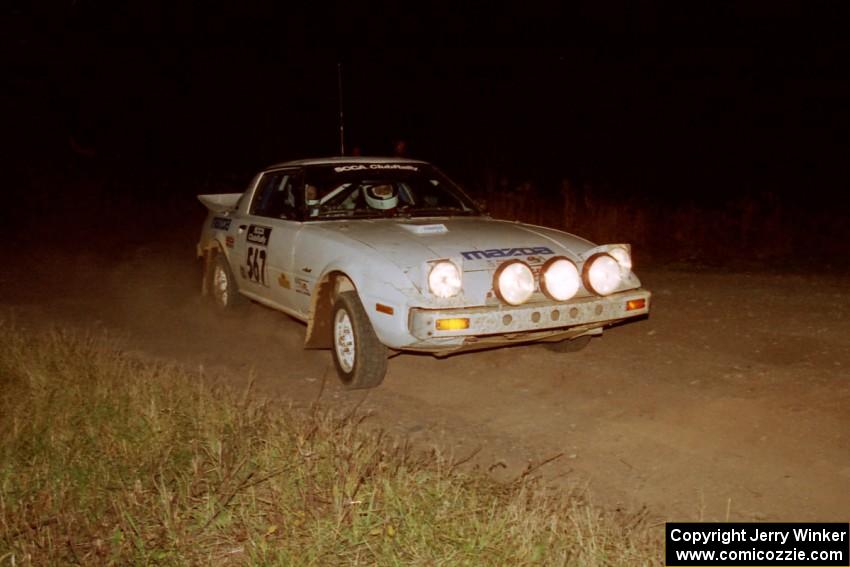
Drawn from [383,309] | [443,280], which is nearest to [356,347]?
[383,309]

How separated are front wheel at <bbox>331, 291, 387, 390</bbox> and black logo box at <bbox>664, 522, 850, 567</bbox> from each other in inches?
95.9

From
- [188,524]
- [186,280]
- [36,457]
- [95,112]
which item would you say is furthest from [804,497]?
[95,112]

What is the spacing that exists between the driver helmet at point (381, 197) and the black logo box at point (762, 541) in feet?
12.3

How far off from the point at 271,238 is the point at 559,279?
97.7 inches

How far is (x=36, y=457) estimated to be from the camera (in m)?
4.31

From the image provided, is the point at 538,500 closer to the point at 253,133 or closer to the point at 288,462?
the point at 288,462

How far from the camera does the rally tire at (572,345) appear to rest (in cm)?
645

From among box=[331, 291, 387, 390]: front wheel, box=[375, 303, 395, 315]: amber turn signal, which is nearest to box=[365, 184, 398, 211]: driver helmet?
box=[331, 291, 387, 390]: front wheel

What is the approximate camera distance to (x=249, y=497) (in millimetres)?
3803

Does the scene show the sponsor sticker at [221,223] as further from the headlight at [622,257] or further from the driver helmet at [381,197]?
the headlight at [622,257]

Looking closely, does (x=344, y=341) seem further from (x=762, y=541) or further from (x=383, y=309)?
(x=762, y=541)

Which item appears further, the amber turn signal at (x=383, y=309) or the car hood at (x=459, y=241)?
→ the car hood at (x=459, y=241)

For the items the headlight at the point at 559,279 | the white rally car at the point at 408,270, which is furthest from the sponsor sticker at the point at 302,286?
the headlight at the point at 559,279

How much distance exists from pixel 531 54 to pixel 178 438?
2004cm
